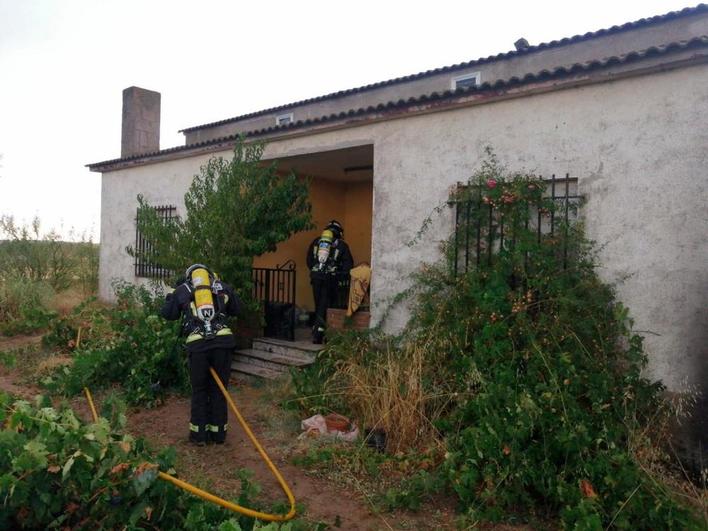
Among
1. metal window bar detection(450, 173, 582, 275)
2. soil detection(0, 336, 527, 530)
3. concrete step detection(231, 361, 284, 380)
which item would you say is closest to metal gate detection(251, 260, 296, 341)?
concrete step detection(231, 361, 284, 380)

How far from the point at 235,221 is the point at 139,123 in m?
7.44

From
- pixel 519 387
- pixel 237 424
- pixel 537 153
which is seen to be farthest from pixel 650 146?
pixel 237 424

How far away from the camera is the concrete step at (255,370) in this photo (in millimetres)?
7500

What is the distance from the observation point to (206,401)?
18.2 ft

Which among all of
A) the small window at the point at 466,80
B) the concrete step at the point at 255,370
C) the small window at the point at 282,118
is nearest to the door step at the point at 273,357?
the concrete step at the point at 255,370

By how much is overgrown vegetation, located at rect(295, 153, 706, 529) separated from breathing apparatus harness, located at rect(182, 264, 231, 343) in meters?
1.34

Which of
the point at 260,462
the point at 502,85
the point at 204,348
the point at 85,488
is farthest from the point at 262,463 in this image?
the point at 502,85

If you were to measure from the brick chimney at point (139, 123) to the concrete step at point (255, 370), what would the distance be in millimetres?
7847

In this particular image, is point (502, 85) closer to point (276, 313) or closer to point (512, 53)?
point (276, 313)

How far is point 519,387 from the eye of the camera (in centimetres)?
476

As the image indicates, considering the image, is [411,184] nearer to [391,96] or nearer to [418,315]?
[418,315]

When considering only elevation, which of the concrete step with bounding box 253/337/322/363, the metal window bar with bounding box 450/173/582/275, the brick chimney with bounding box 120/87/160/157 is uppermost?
the brick chimney with bounding box 120/87/160/157

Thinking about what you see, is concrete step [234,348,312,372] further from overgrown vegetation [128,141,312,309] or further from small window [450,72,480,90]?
small window [450,72,480,90]

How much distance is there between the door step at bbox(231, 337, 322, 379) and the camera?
24.9 feet
